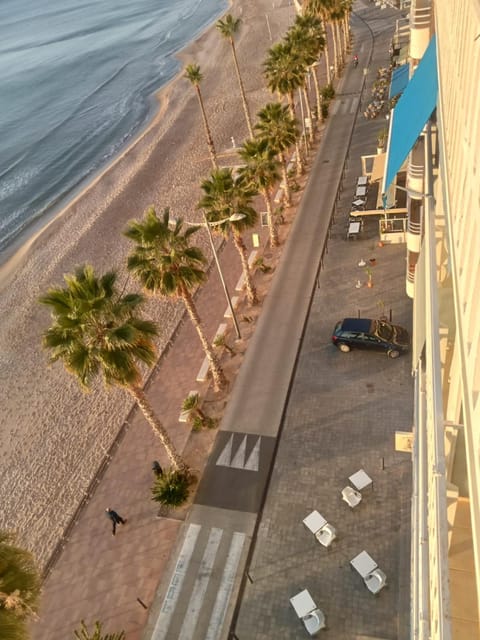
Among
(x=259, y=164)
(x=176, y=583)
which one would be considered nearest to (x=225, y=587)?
(x=176, y=583)

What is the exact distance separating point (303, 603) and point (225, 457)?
6963 millimetres

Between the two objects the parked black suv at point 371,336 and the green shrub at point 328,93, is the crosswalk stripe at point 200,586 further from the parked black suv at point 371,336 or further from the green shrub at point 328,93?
the green shrub at point 328,93

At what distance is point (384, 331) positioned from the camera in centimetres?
2316

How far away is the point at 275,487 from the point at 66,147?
6052cm

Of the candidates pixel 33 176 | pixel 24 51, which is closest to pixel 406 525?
pixel 33 176

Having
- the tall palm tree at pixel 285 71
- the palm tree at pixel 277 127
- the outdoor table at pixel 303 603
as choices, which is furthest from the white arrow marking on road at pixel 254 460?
the tall palm tree at pixel 285 71

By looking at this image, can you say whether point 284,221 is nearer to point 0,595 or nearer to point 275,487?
point 275,487

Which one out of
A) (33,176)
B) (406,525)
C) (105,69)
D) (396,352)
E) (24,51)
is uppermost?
(24,51)

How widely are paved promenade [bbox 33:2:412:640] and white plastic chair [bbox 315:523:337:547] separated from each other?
0.35 meters

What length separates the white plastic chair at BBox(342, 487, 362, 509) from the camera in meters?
17.7

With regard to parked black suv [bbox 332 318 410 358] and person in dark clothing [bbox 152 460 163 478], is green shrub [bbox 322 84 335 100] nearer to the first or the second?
parked black suv [bbox 332 318 410 358]

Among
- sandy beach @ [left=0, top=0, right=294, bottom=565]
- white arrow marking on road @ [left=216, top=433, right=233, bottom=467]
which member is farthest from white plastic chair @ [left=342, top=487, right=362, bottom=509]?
sandy beach @ [left=0, top=0, right=294, bottom=565]

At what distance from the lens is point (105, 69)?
3671 inches

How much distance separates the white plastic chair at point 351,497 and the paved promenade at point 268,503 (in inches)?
13.6
